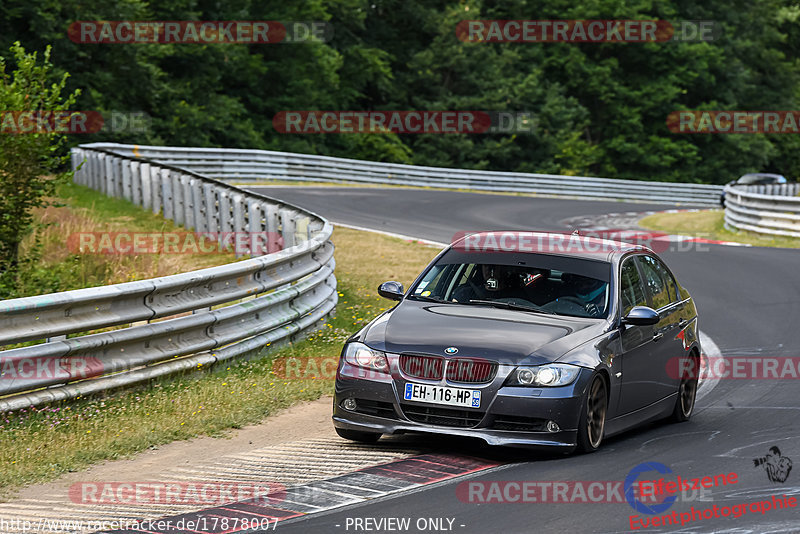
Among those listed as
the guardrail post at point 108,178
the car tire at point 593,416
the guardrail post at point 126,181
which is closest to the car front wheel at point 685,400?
the car tire at point 593,416

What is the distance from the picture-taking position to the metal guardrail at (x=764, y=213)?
26.6 m

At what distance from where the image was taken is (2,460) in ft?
24.1

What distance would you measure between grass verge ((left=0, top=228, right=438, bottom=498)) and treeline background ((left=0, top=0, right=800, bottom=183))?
2797cm

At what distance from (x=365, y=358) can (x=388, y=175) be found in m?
33.8

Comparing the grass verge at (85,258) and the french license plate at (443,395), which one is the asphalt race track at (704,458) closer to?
the french license plate at (443,395)

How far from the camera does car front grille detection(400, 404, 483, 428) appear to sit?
7.66 metres

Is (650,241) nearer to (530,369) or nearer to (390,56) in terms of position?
(530,369)

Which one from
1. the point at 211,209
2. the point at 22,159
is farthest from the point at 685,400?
the point at 211,209

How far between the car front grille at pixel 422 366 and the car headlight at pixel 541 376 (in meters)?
0.47

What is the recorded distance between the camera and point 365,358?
26.2 ft

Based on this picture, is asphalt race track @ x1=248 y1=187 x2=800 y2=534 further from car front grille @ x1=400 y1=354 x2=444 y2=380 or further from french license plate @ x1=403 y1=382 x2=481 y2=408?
car front grille @ x1=400 y1=354 x2=444 y2=380

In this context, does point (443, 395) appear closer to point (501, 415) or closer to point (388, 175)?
point (501, 415)

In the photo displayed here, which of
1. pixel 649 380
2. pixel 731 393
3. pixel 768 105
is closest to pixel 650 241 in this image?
pixel 731 393

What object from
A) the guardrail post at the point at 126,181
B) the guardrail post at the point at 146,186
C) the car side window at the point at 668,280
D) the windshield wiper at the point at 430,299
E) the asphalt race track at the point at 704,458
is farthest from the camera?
the guardrail post at the point at 126,181
